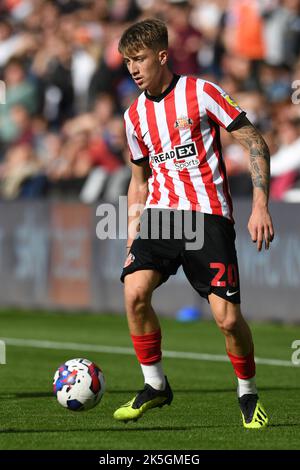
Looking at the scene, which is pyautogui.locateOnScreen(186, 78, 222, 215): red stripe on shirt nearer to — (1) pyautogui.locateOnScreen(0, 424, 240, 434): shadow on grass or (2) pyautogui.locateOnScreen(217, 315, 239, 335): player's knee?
(2) pyautogui.locateOnScreen(217, 315, 239, 335): player's knee

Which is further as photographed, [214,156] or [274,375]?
[274,375]

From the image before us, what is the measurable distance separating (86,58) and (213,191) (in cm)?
1269

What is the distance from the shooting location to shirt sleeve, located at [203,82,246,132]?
23.8 feet

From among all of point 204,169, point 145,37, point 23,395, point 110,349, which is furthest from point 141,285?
point 110,349

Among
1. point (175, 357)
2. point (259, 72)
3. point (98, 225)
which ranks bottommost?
point (175, 357)

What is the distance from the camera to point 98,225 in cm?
1608

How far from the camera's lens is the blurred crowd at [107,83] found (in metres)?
16.1

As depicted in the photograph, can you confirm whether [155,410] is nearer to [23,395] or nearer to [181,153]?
[23,395]

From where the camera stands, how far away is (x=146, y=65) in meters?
7.29

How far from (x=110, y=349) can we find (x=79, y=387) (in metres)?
4.82

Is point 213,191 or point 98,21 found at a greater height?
point 98,21

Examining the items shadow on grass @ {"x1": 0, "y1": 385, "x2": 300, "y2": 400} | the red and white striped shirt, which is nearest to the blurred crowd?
shadow on grass @ {"x1": 0, "y1": 385, "x2": 300, "y2": 400}
